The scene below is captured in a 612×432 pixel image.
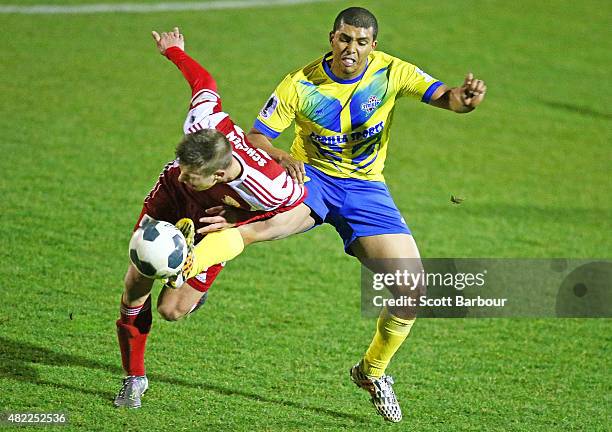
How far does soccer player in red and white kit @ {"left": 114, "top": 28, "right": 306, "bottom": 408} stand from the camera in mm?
6238

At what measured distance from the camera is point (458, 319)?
358 inches

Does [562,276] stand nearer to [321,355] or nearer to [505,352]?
[505,352]

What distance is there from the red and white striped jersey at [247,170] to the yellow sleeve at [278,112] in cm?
40

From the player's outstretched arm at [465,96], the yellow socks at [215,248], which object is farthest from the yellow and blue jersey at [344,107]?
the yellow socks at [215,248]

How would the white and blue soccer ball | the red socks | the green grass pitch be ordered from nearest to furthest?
the white and blue soccer ball < the red socks < the green grass pitch

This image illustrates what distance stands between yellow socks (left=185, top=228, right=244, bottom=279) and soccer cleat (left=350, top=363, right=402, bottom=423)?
4.40ft

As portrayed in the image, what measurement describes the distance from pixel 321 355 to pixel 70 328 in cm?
197

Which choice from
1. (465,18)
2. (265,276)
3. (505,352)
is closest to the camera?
(505,352)

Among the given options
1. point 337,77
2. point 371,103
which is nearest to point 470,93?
point 371,103

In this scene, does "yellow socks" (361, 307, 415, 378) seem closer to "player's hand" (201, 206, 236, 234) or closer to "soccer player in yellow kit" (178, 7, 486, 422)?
"soccer player in yellow kit" (178, 7, 486, 422)

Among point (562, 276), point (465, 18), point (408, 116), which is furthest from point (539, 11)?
point (562, 276)

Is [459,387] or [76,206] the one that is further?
[76,206]

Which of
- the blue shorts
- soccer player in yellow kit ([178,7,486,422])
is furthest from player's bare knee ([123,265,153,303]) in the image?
the blue shorts

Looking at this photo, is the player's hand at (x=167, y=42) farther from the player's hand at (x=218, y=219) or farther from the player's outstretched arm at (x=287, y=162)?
the player's hand at (x=218, y=219)
